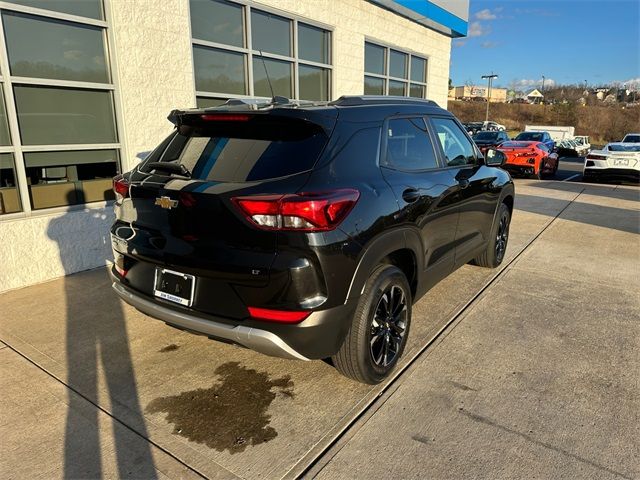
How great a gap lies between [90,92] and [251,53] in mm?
2773

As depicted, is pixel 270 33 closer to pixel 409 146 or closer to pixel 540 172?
pixel 409 146

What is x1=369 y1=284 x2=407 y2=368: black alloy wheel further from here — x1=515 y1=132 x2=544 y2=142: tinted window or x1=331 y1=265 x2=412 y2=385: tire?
x1=515 y1=132 x2=544 y2=142: tinted window

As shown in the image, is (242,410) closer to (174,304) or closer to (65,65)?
(174,304)

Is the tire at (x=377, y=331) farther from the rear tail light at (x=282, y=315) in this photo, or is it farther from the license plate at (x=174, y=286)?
the license plate at (x=174, y=286)

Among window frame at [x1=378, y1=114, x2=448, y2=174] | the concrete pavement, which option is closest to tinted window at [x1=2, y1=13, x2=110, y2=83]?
the concrete pavement

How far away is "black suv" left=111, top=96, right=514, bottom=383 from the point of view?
96.5 inches

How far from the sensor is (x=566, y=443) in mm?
2531

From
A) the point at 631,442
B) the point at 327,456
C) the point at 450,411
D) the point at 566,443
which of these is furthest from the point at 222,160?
the point at 631,442

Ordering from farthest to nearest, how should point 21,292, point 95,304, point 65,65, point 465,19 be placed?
point 465,19 → point 65,65 → point 21,292 → point 95,304

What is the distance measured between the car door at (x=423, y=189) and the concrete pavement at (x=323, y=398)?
66 centimetres

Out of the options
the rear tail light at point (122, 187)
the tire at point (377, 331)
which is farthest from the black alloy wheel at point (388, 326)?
the rear tail light at point (122, 187)

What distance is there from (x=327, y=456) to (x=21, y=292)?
3.94 metres

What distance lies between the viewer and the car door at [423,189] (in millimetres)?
3141

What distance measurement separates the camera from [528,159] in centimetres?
1580
